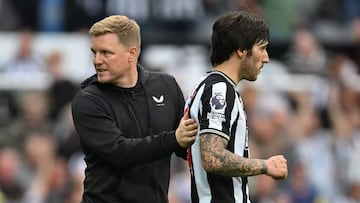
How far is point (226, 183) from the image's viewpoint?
6.71m

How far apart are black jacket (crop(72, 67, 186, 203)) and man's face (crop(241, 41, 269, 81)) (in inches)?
25.9

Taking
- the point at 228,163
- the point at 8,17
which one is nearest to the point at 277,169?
the point at 228,163

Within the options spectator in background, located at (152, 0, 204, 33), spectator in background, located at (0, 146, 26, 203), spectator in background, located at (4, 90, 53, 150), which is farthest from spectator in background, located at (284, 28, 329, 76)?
spectator in background, located at (0, 146, 26, 203)

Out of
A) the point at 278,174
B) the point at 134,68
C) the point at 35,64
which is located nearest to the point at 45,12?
the point at 35,64

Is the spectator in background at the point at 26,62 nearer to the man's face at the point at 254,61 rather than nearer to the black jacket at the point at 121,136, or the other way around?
the black jacket at the point at 121,136

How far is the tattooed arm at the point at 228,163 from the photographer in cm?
655

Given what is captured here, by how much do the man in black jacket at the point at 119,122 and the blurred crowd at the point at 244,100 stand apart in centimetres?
360

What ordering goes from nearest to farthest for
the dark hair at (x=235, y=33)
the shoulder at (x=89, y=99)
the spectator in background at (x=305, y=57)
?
the dark hair at (x=235, y=33)
the shoulder at (x=89, y=99)
the spectator in background at (x=305, y=57)

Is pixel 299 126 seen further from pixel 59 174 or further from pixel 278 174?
pixel 278 174

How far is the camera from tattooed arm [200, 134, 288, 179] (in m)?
6.55

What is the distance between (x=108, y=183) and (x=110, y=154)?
225mm

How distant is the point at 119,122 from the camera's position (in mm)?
7352

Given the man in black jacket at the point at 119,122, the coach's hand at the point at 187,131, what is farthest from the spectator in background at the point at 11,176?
the coach's hand at the point at 187,131

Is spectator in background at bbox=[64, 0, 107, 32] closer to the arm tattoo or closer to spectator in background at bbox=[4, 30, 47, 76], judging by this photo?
spectator in background at bbox=[4, 30, 47, 76]
